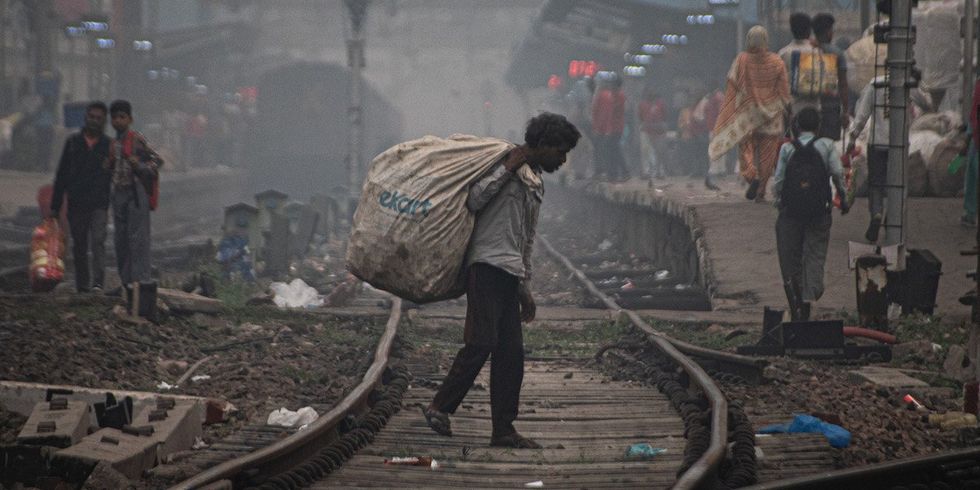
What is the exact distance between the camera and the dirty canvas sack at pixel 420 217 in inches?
263

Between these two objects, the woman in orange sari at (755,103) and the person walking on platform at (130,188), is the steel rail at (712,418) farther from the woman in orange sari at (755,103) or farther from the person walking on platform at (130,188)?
the woman in orange sari at (755,103)

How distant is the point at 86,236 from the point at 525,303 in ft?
22.8

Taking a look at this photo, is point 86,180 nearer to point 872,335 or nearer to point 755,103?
point 872,335

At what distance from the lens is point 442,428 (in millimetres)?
7055

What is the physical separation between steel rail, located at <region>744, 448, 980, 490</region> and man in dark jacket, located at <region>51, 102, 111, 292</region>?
8263mm

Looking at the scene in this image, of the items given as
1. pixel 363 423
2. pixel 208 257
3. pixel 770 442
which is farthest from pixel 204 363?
pixel 208 257

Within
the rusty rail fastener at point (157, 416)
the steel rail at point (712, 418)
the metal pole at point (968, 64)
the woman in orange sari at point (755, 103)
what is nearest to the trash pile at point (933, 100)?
the metal pole at point (968, 64)

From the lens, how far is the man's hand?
696cm

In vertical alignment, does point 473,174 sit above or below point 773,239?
above

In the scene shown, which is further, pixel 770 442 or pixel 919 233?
pixel 919 233

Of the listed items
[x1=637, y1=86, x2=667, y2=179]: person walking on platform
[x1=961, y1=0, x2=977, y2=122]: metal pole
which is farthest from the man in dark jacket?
[x1=637, y1=86, x2=667, y2=179]: person walking on platform

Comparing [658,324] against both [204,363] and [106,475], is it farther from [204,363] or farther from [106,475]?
[106,475]

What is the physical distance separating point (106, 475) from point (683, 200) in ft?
40.0

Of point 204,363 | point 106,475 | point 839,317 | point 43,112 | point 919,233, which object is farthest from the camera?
point 43,112
